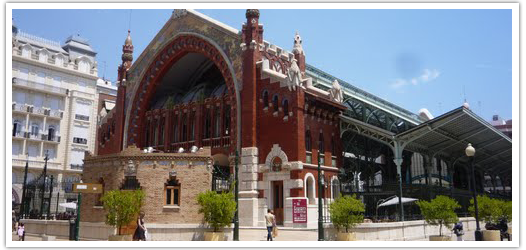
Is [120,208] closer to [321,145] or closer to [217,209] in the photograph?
[217,209]

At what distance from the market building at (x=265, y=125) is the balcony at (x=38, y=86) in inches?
599

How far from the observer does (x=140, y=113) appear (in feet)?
154

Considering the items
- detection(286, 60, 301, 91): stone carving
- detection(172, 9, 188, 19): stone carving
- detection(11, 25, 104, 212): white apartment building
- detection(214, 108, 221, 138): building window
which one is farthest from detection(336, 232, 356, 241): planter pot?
detection(11, 25, 104, 212): white apartment building

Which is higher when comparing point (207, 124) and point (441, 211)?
point (207, 124)

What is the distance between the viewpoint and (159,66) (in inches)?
1813

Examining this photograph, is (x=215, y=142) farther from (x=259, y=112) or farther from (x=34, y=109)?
(x=34, y=109)

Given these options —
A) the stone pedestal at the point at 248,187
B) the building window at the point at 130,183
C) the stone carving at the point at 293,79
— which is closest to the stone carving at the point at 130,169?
the building window at the point at 130,183

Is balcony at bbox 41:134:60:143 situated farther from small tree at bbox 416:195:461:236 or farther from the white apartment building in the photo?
small tree at bbox 416:195:461:236

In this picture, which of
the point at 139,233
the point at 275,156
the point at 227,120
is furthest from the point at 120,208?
the point at 227,120

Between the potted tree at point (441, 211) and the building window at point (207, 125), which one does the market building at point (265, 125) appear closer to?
the building window at point (207, 125)

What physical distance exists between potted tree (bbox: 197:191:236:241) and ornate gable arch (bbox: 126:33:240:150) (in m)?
17.9

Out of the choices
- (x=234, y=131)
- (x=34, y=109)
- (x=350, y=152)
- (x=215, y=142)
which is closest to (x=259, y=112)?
(x=234, y=131)

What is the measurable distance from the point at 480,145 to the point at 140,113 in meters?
30.8

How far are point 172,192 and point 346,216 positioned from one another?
8.78m
